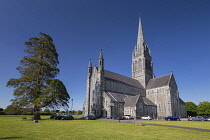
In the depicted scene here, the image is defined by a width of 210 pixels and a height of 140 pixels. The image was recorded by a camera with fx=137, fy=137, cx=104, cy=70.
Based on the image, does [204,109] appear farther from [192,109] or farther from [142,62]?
[142,62]

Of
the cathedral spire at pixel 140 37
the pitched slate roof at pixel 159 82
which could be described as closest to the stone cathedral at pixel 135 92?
the pitched slate roof at pixel 159 82

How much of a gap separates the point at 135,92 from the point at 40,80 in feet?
137

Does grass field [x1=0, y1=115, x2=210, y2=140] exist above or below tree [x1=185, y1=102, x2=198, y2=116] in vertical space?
above

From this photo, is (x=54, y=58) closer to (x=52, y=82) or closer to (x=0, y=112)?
(x=52, y=82)

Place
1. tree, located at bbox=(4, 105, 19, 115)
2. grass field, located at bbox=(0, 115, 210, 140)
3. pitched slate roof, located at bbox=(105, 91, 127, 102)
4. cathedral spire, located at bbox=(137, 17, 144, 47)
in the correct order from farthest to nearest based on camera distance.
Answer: cathedral spire, located at bbox=(137, 17, 144, 47)
pitched slate roof, located at bbox=(105, 91, 127, 102)
tree, located at bbox=(4, 105, 19, 115)
grass field, located at bbox=(0, 115, 210, 140)

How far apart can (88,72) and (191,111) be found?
64203 millimetres

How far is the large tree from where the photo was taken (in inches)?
1236

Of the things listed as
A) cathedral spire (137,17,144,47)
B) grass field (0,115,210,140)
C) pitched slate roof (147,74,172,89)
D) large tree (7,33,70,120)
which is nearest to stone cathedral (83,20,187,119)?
pitched slate roof (147,74,172,89)

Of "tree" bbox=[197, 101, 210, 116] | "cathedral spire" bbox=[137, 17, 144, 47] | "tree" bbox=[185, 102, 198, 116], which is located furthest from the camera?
"tree" bbox=[185, 102, 198, 116]

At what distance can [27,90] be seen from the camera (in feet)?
107

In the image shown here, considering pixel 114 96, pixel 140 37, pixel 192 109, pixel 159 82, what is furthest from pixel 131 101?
pixel 192 109

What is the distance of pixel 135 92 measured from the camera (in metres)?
62.5

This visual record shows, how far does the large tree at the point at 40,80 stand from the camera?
1236 inches

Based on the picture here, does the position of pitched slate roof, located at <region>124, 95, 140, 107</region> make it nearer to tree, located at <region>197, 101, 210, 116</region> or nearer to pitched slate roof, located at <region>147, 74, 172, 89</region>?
pitched slate roof, located at <region>147, 74, 172, 89</region>
